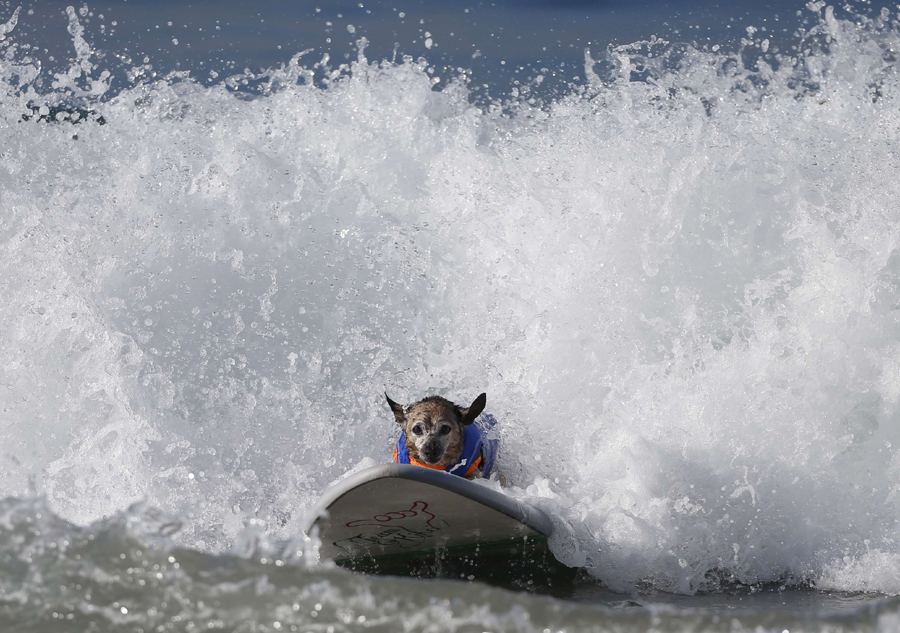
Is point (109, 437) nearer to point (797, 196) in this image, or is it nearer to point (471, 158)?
point (471, 158)

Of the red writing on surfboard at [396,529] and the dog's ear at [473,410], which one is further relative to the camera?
the dog's ear at [473,410]

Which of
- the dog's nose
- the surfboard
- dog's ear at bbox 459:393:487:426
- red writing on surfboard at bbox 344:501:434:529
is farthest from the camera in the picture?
dog's ear at bbox 459:393:487:426

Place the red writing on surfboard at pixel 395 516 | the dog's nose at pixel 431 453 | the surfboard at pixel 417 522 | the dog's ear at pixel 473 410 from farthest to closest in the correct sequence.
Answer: the dog's ear at pixel 473 410 < the dog's nose at pixel 431 453 < the red writing on surfboard at pixel 395 516 < the surfboard at pixel 417 522

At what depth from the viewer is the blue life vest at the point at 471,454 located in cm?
487

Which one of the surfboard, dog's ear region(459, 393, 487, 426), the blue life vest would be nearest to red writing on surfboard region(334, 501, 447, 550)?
the surfboard

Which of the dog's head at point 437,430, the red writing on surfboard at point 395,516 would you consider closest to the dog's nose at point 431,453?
the dog's head at point 437,430

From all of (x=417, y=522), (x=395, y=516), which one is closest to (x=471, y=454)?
(x=417, y=522)

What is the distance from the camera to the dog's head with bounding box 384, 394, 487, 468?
482 centimetres

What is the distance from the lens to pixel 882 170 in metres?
7.05

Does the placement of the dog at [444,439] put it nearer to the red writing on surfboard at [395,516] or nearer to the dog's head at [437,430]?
the dog's head at [437,430]

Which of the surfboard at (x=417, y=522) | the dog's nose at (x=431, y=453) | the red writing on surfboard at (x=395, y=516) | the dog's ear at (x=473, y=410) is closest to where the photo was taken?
the surfboard at (x=417, y=522)

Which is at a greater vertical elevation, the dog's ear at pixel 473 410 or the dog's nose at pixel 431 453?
the dog's ear at pixel 473 410

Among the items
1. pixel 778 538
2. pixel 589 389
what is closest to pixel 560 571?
pixel 778 538

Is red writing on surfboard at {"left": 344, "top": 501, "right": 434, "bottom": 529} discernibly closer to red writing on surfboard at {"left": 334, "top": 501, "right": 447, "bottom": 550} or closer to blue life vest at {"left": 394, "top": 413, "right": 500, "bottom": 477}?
red writing on surfboard at {"left": 334, "top": 501, "right": 447, "bottom": 550}
